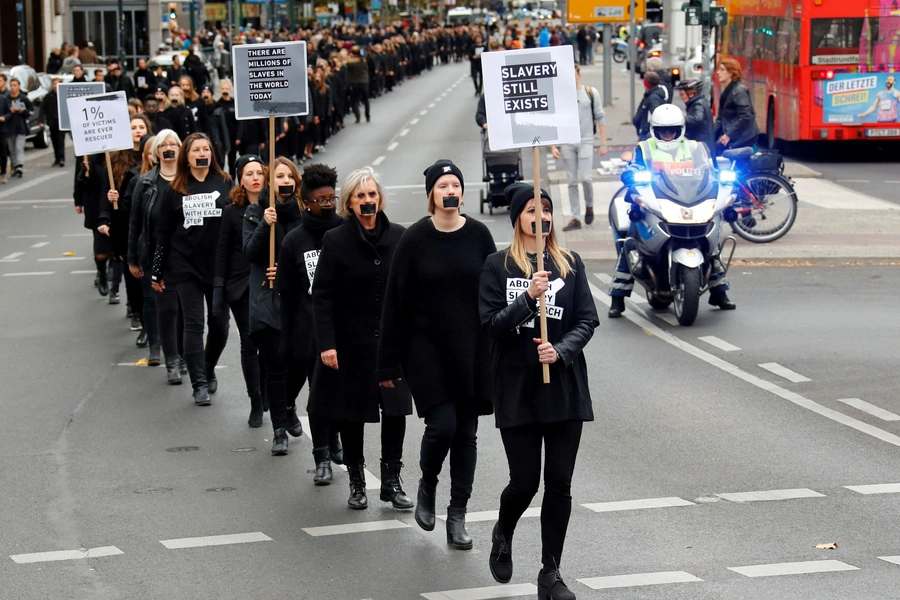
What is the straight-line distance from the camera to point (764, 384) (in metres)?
10.6

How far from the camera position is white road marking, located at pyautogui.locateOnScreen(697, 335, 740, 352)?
1186cm

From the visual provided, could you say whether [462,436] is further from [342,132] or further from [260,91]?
[342,132]

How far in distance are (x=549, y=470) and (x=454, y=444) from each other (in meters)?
1.01

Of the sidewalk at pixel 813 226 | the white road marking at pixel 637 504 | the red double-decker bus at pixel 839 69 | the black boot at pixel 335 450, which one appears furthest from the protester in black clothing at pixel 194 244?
the red double-decker bus at pixel 839 69

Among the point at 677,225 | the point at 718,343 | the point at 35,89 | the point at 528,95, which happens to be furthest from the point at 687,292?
the point at 35,89

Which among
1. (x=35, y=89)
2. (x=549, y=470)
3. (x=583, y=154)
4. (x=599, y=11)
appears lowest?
(x=549, y=470)

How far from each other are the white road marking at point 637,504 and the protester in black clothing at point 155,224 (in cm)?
417

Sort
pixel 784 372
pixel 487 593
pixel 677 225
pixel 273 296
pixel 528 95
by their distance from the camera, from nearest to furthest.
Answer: pixel 487 593 → pixel 528 95 → pixel 273 296 → pixel 784 372 → pixel 677 225

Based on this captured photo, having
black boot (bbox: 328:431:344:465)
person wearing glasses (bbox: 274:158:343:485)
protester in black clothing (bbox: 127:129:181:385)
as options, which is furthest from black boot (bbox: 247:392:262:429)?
person wearing glasses (bbox: 274:158:343:485)

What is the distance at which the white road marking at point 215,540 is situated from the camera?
7.10 m

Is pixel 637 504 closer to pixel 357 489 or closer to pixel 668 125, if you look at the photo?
pixel 357 489

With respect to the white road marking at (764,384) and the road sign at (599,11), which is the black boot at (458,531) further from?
the road sign at (599,11)

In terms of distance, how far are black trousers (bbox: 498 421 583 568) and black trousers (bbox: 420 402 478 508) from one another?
71cm

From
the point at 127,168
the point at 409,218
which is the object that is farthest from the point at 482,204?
the point at 127,168
